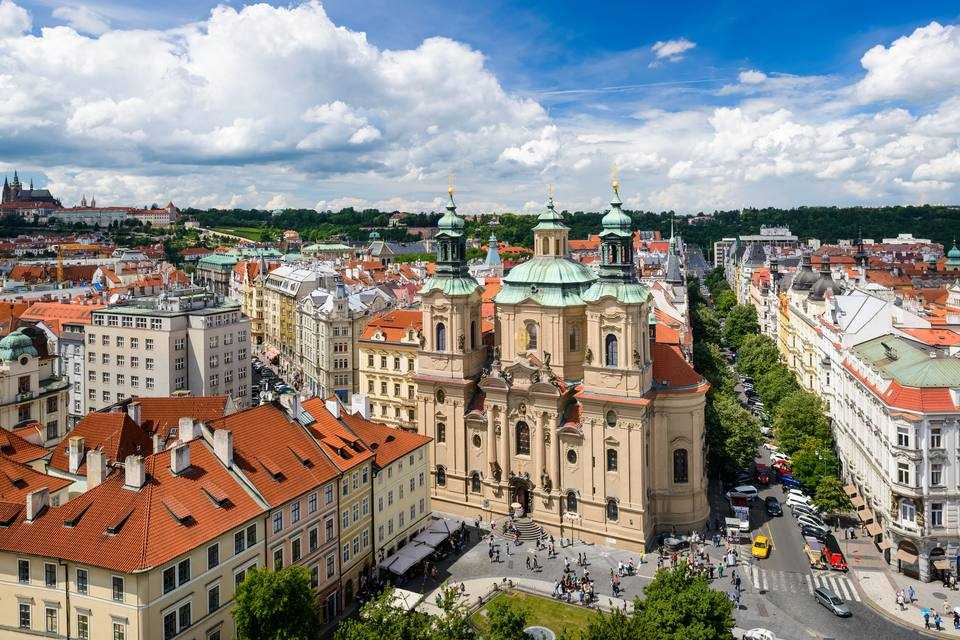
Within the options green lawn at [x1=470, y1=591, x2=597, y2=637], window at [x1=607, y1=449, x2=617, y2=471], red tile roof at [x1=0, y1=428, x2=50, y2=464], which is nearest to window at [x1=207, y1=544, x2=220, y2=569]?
green lawn at [x1=470, y1=591, x2=597, y2=637]

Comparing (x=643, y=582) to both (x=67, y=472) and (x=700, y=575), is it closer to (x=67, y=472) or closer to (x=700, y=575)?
(x=700, y=575)

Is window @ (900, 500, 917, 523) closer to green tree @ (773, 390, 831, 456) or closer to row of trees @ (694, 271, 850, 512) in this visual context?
row of trees @ (694, 271, 850, 512)

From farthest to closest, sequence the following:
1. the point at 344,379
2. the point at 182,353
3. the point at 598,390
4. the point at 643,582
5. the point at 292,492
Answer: the point at 344,379 → the point at 182,353 → the point at 598,390 → the point at 643,582 → the point at 292,492

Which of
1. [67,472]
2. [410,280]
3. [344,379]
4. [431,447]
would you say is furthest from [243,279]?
[67,472]

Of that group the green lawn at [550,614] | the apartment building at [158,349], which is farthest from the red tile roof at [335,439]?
the apartment building at [158,349]

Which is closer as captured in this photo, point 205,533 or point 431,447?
point 205,533

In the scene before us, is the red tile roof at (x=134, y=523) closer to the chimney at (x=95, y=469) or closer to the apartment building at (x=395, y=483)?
the chimney at (x=95, y=469)
